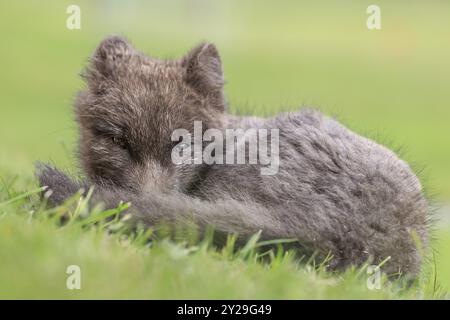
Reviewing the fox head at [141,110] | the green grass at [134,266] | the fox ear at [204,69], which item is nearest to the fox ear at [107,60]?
the fox head at [141,110]

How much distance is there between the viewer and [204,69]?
270 inches

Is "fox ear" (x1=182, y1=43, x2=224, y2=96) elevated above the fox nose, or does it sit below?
above

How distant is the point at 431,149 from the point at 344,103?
5.10 metres

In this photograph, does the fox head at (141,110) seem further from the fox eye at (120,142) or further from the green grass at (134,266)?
the green grass at (134,266)

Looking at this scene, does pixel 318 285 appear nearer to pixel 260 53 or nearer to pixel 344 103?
pixel 344 103

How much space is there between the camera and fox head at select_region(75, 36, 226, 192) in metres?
6.04

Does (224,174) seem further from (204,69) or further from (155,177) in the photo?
(204,69)

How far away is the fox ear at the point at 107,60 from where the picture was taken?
664 centimetres

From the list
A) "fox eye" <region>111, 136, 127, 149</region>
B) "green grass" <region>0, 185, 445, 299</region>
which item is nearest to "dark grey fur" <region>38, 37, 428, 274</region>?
"fox eye" <region>111, 136, 127, 149</region>

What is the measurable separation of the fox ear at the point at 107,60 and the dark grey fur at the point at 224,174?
0.03 ft

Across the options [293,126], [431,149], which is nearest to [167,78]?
[293,126]

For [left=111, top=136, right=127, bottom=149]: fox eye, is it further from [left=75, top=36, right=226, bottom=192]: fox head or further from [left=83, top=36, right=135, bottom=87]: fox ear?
[left=83, top=36, right=135, bottom=87]: fox ear
